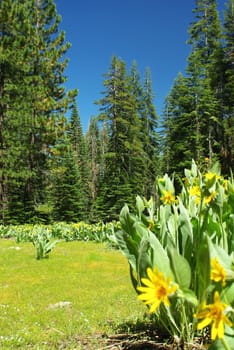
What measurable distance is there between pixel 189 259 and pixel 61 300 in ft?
8.23

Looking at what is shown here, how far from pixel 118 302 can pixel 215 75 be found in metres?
23.6

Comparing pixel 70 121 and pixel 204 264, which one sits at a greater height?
pixel 70 121

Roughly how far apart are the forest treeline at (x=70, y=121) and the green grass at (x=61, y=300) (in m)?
11.5

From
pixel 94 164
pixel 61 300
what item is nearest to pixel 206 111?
pixel 61 300

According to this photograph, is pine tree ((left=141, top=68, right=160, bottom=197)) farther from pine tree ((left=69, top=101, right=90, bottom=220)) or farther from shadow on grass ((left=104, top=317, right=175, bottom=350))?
shadow on grass ((left=104, top=317, right=175, bottom=350))

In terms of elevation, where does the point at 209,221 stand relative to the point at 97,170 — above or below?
below

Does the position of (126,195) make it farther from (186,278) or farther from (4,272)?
(186,278)

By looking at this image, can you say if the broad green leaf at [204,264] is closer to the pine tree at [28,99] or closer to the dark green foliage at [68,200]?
the pine tree at [28,99]

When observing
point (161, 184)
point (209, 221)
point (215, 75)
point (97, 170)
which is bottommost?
point (209, 221)

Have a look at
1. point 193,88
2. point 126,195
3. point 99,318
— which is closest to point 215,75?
point 193,88

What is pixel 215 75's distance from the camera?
24.8 m

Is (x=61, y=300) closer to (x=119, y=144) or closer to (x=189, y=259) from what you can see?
(x=189, y=259)

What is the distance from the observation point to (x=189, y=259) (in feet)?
6.84

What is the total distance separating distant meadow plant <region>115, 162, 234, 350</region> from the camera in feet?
4.20
